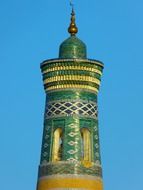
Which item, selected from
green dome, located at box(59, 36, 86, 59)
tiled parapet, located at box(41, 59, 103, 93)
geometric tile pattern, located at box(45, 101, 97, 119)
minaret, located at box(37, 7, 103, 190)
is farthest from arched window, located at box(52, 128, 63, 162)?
green dome, located at box(59, 36, 86, 59)

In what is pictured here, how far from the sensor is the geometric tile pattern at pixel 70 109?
73.0 feet

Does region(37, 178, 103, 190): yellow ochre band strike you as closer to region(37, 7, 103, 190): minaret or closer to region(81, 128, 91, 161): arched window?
region(37, 7, 103, 190): minaret

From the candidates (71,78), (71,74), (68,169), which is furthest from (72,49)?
(68,169)

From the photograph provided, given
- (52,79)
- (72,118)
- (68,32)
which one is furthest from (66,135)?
(68,32)

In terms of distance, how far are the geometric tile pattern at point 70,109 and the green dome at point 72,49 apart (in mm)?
1696

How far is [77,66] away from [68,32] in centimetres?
175

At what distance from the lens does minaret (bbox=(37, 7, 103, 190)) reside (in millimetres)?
21578

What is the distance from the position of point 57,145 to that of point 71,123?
2.88ft

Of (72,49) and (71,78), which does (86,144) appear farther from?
(72,49)

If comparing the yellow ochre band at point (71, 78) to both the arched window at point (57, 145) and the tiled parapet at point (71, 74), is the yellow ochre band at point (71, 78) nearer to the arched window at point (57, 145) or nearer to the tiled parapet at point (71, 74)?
the tiled parapet at point (71, 74)

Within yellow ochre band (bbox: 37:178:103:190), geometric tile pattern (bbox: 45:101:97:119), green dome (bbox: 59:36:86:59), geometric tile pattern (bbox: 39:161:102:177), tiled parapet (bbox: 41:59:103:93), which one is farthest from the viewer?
green dome (bbox: 59:36:86:59)

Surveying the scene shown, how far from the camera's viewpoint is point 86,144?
22.2m

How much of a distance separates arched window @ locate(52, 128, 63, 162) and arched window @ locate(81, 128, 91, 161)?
29.0 inches

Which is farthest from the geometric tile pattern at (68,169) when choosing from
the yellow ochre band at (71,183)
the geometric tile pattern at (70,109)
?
the geometric tile pattern at (70,109)
